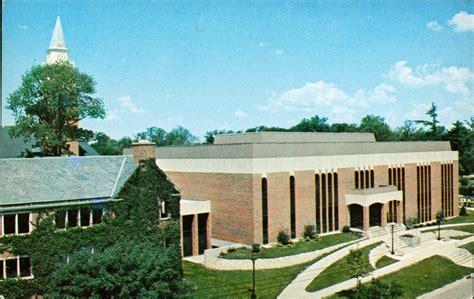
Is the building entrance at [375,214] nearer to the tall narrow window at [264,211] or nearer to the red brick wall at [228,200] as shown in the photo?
the tall narrow window at [264,211]

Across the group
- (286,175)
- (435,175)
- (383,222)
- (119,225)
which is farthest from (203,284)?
(435,175)

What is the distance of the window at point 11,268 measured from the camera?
26.1 m

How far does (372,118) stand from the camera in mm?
124375

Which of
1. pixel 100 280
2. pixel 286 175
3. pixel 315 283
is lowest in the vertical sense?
pixel 315 283

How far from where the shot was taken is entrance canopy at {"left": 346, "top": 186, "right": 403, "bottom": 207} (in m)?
45.2

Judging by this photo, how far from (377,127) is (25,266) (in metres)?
94.6

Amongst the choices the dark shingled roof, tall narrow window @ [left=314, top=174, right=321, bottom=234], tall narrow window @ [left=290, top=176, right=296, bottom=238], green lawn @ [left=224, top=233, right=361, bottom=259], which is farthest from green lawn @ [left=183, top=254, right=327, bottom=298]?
tall narrow window @ [left=314, top=174, right=321, bottom=234]

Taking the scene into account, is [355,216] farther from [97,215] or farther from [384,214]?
[97,215]

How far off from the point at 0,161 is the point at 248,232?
19.2 meters

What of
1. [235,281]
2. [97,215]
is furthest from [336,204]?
[97,215]

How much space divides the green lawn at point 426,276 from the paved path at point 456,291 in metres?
0.41

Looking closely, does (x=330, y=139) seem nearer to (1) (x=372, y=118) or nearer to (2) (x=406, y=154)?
(2) (x=406, y=154)

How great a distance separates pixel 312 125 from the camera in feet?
352

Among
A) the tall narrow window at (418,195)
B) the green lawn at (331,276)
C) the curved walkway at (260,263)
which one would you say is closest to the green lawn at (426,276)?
the green lawn at (331,276)
